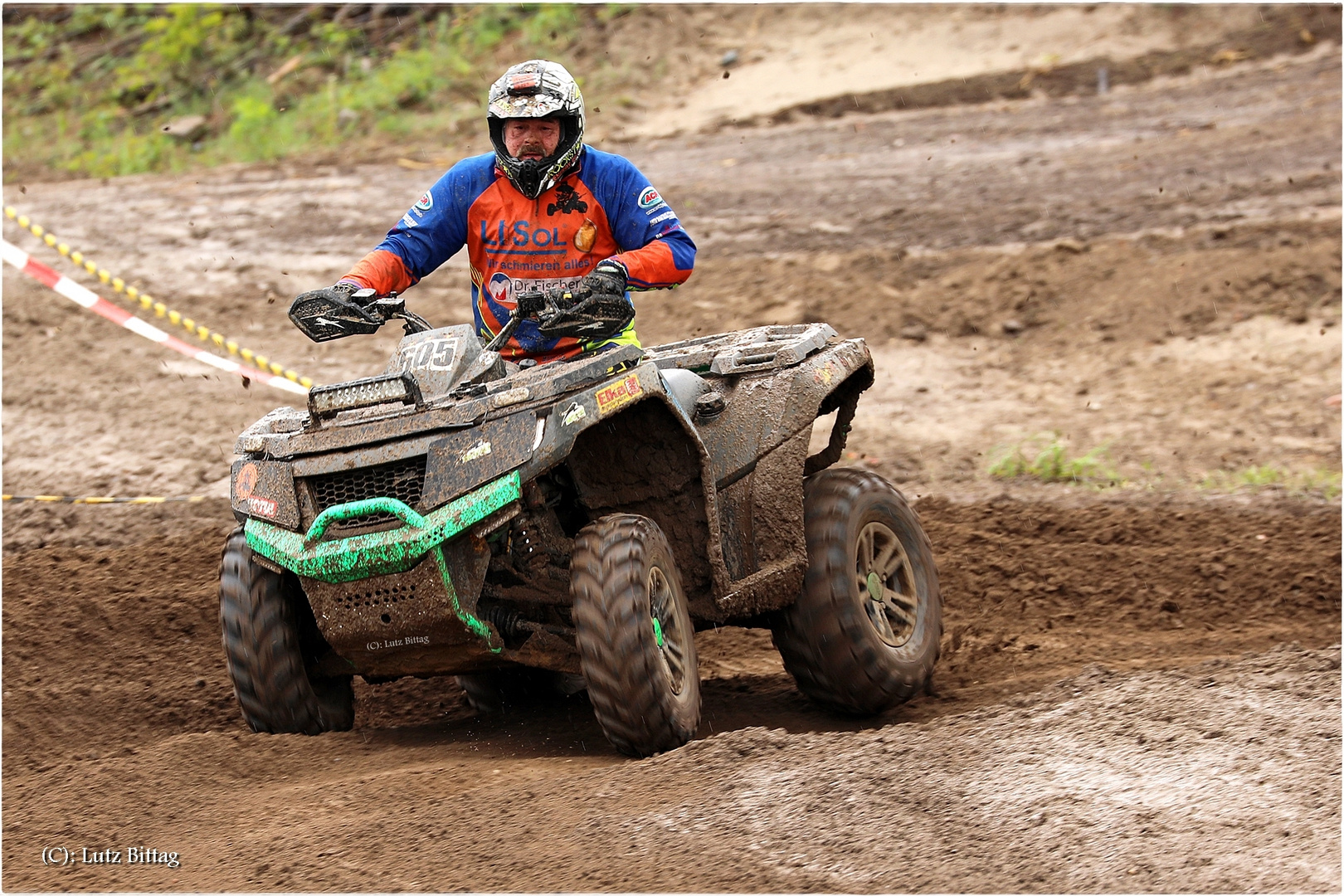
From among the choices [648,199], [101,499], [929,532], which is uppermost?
[648,199]

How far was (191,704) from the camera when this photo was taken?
6.33 meters

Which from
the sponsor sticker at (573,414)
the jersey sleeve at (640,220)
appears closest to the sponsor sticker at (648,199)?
the jersey sleeve at (640,220)

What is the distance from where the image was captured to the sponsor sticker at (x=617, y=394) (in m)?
5.00

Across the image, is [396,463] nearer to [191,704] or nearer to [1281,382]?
[191,704]

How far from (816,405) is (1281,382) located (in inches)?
247

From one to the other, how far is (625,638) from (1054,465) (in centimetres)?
600

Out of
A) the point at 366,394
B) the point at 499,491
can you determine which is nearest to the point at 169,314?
the point at 366,394

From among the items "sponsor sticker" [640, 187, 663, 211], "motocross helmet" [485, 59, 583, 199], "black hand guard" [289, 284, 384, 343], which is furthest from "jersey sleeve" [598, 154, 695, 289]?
"black hand guard" [289, 284, 384, 343]

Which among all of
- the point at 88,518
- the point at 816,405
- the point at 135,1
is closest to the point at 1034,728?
the point at 816,405

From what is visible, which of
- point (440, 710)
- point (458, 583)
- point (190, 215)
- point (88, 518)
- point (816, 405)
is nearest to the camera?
point (458, 583)

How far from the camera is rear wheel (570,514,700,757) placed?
4809mm

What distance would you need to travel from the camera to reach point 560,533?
5336 mm

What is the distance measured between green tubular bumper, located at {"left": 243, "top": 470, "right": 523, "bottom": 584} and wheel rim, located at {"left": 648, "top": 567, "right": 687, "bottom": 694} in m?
0.60

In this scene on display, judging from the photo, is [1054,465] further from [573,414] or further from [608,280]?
[573,414]
